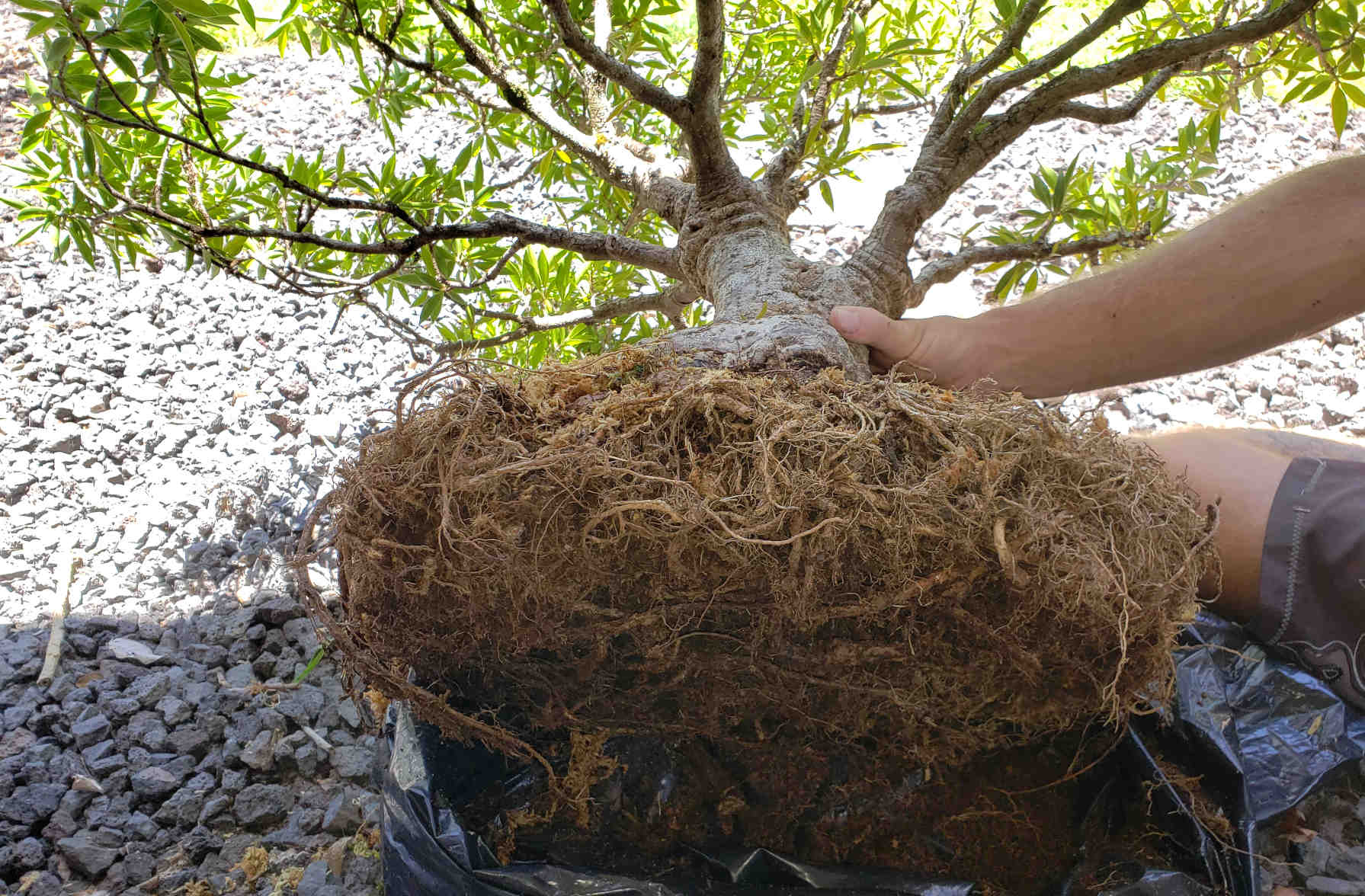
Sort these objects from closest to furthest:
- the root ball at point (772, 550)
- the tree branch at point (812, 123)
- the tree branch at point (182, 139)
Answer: the root ball at point (772, 550)
the tree branch at point (182, 139)
the tree branch at point (812, 123)

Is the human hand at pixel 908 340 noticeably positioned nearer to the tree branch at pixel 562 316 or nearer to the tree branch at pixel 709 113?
the tree branch at pixel 709 113

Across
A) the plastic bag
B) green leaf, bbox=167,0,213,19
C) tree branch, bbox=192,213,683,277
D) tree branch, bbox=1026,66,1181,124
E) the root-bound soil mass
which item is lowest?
the plastic bag

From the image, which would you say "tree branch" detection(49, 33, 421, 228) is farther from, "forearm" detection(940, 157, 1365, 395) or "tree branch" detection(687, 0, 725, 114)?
"forearm" detection(940, 157, 1365, 395)

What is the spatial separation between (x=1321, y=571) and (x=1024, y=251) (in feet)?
2.48

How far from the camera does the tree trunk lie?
42.3 inches

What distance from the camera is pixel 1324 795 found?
51.5 inches

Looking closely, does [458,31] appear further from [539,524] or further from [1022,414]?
[1022,414]

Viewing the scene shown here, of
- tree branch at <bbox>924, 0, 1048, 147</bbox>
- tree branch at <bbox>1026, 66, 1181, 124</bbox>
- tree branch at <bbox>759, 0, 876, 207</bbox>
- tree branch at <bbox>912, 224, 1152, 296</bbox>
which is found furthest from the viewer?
tree branch at <bbox>912, 224, 1152, 296</bbox>

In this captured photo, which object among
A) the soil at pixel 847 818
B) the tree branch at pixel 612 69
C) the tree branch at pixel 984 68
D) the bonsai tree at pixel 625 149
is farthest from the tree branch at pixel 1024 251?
the soil at pixel 847 818

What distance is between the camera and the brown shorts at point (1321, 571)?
1.25 meters

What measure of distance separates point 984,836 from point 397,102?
1.84 meters

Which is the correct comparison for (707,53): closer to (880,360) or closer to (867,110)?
(880,360)

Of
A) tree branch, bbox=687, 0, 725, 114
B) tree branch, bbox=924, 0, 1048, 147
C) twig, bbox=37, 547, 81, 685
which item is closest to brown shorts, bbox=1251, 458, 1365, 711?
tree branch, bbox=924, 0, 1048, 147

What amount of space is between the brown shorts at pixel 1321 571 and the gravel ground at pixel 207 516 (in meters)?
0.23
